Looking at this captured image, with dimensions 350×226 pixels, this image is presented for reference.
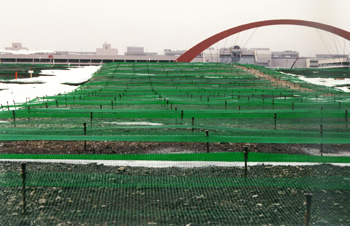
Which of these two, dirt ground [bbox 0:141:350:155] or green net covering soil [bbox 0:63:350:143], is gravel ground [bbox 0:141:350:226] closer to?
green net covering soil [bbox 0:63:350:143]

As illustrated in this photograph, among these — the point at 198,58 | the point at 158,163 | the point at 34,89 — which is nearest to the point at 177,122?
the point at 158,163

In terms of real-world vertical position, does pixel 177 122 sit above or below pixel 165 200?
above

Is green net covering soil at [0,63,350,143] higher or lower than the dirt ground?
higher

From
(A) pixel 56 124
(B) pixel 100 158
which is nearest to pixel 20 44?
(A) pixel 56 124

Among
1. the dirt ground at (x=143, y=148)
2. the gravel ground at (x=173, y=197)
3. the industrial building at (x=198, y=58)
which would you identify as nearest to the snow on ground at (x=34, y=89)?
the dirt ground at (x=143, y=148)

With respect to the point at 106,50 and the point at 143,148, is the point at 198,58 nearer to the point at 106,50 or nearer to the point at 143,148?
the point at 106,50

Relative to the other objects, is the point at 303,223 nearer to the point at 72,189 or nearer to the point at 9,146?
the point at 72,189

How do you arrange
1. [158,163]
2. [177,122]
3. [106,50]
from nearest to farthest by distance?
[158,163] < [177,122] < [106,50]

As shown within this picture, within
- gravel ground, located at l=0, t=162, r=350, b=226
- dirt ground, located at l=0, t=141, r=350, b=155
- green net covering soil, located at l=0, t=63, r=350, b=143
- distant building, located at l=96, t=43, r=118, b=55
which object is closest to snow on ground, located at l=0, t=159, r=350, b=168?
gravel ground, located at l=0, t=162, r=350, b=226

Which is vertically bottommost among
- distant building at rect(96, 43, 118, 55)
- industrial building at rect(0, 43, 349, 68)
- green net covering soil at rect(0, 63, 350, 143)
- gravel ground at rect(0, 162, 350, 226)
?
gravel ground at rect(0, 162, 350, 226)

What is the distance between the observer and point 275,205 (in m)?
6.85

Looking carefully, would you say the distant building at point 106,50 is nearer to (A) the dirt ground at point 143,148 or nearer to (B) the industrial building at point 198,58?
(B) the industrial building at point 198,58

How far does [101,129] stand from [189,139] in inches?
140

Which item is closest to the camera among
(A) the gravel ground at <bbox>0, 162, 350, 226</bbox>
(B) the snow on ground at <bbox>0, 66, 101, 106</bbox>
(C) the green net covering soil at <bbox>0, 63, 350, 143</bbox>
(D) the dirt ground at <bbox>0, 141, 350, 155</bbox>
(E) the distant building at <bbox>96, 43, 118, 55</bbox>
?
(A) the gravel ground at <bbox>0, 162, 350, 226</bbox>
